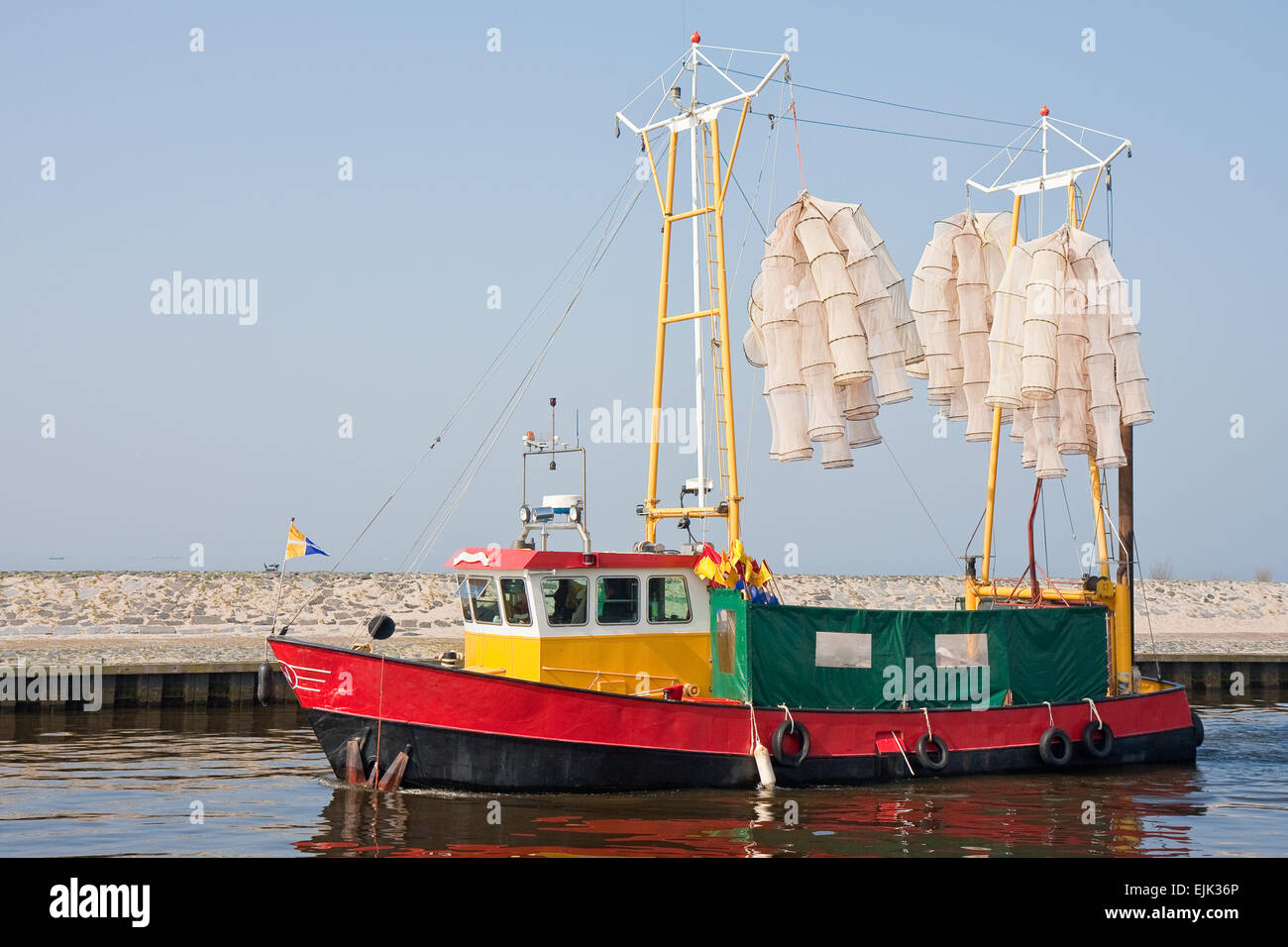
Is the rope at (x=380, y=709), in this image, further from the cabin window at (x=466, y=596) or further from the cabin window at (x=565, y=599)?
the cabin window at (x=565, y=599)

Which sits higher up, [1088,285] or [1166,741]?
[1088,285]

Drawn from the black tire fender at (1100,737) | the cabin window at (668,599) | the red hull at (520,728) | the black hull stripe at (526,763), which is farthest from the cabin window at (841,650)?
the black tire fender at (1100,737)

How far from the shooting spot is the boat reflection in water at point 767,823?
12.8 metres

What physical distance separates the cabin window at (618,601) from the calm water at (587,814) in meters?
2.46

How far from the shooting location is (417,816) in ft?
46.4

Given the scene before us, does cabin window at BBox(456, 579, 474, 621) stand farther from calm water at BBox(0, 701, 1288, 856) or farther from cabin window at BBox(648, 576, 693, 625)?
calm water at BBox(0, 701, 1288, 856)

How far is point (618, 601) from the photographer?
16.8m

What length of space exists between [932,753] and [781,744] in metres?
2.72

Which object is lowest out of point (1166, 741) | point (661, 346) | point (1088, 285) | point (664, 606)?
point (1166, 741)

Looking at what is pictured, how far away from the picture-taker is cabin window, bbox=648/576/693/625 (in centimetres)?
1706
